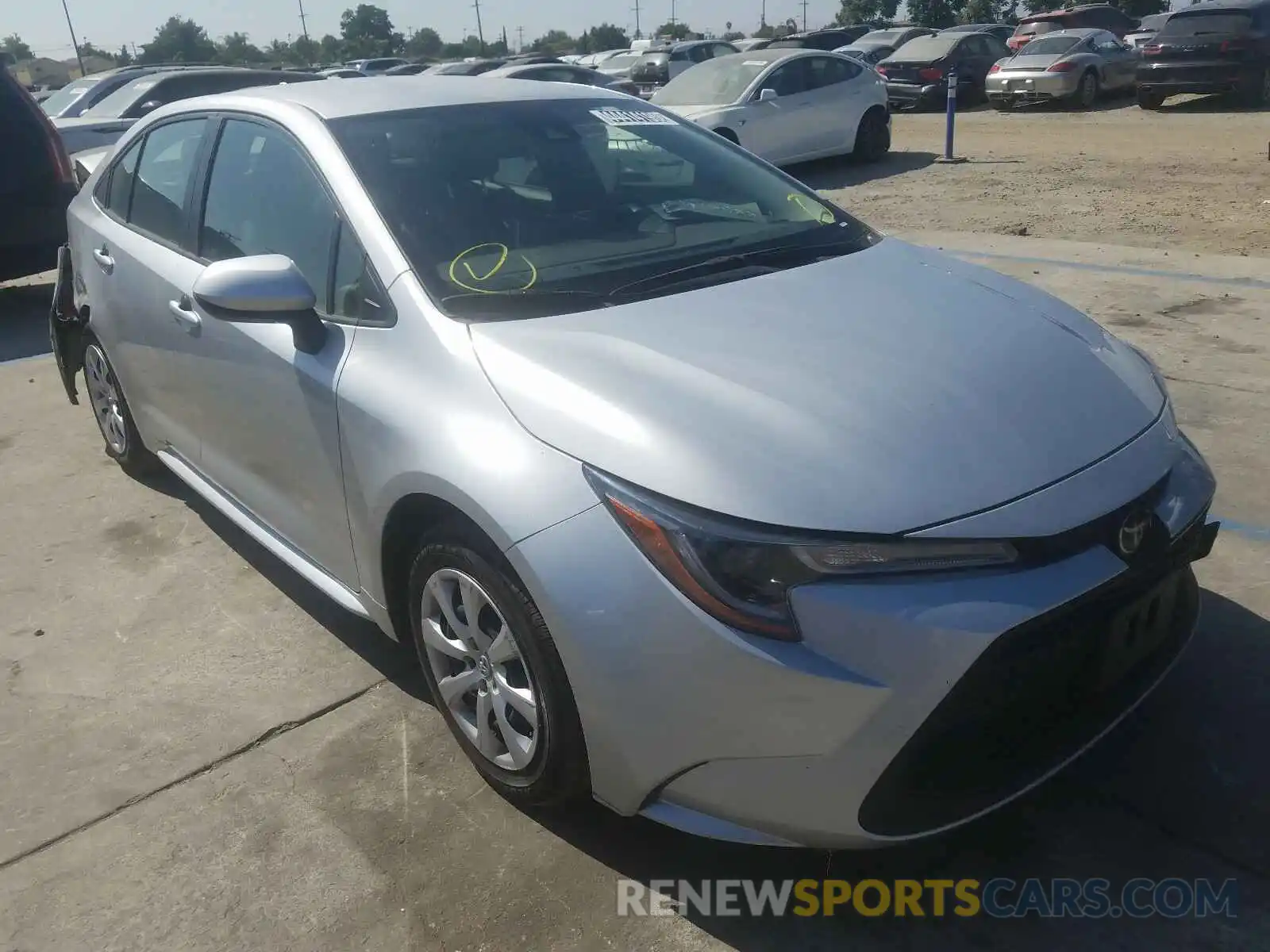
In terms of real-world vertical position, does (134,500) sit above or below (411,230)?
below

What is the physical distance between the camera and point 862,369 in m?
2.39

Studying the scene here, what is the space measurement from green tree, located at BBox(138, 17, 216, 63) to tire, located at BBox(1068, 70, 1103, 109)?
65803mm

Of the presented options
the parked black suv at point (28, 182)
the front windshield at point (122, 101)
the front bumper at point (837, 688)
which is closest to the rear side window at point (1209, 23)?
the front windshield at point (122, 101)

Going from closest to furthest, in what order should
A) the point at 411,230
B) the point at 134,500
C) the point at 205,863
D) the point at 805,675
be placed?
1. the point at 805,675
2. the point at 205,863
3. the point at 411,230
4. the point at 134,500

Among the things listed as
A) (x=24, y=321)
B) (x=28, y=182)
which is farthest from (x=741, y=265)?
(x=24, y=321)

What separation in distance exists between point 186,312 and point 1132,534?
2.77 metres

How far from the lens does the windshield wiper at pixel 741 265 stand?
2.83 m

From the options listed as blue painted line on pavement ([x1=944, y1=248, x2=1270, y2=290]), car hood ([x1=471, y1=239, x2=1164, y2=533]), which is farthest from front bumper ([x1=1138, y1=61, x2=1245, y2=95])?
car hood ([x1=471, y1=239, x2=1164, y2=533])

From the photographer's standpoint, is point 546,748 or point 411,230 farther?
point 411,230

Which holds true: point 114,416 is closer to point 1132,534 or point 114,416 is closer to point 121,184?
point 121,184

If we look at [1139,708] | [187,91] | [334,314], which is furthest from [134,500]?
[187,91]

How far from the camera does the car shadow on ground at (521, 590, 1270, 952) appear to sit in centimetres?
222

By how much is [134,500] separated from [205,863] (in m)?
2.47

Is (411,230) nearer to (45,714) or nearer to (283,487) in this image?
(283,487)
